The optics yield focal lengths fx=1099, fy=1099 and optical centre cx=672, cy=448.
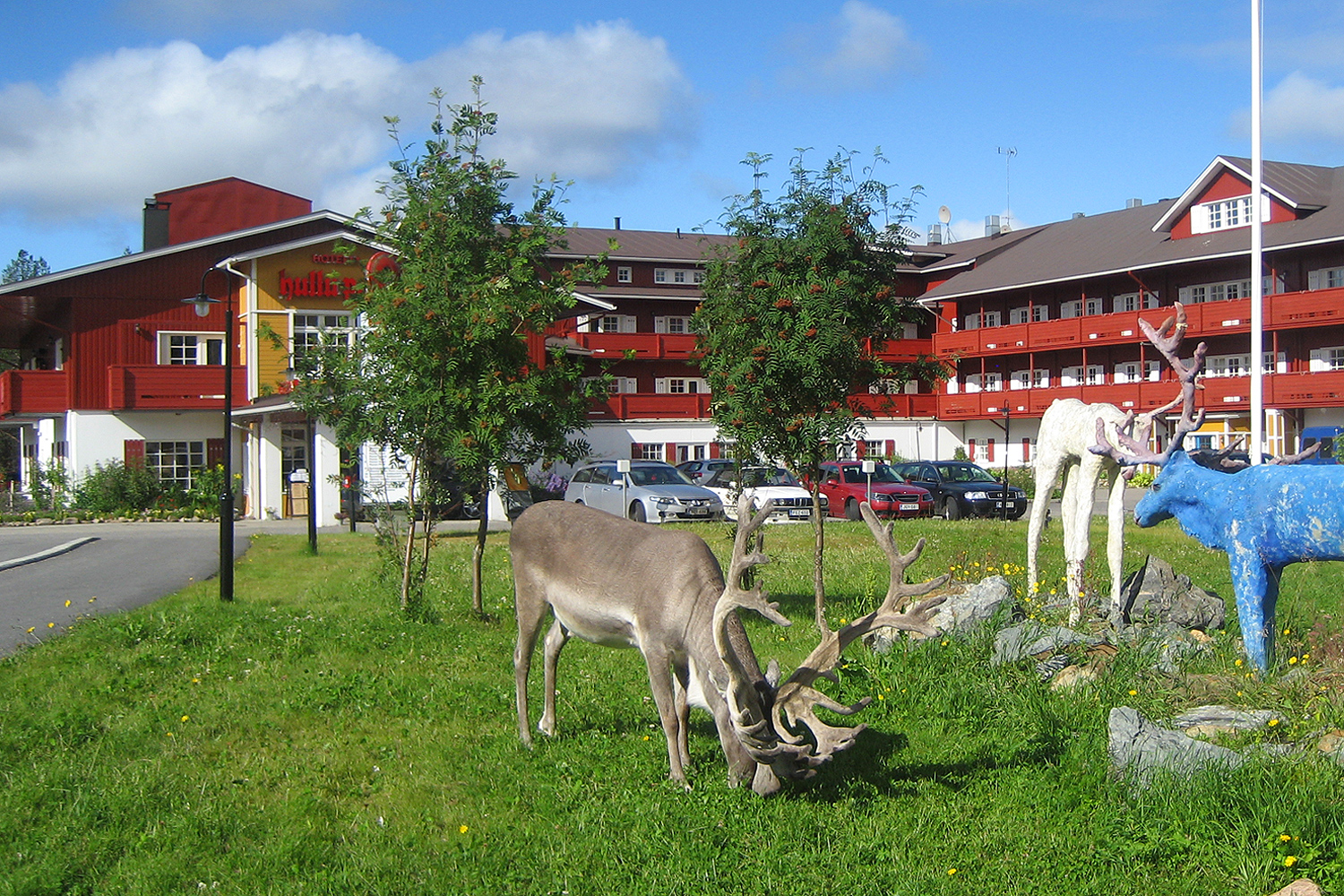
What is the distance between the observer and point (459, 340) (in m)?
11.5

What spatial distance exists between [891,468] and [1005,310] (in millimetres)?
19998

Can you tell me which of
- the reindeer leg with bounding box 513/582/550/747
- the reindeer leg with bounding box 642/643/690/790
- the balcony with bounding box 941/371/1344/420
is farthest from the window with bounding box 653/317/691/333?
the reindeer leg with bounding box 642/643/690/790

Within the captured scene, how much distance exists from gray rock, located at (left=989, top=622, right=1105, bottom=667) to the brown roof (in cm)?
3183

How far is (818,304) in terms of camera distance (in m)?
10.4

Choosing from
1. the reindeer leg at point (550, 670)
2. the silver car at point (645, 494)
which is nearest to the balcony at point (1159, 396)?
the silver car at point (645, 494)

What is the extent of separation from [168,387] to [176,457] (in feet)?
7.61

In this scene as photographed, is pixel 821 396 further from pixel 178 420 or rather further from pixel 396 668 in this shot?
pixel 178 420

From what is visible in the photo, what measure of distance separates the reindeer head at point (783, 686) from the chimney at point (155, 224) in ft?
128

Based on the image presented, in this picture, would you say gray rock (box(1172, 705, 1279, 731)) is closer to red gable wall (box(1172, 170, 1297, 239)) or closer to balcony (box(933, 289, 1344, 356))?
balcony (box(933, 289, 1344, 356))

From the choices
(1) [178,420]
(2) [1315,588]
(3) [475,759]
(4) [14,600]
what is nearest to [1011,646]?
(3) [475,759]

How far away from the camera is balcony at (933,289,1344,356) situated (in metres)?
35.7

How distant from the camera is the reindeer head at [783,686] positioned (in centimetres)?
573

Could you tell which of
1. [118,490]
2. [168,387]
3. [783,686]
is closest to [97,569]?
[118,490]

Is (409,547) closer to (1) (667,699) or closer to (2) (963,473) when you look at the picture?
(1) (667,699)
